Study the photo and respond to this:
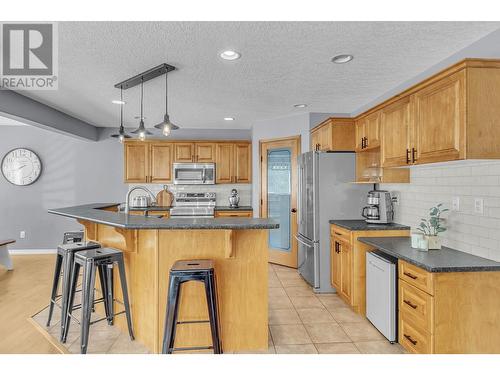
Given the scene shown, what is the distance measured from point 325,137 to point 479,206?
1.94 meters

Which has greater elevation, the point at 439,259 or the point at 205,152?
the point at 205,152

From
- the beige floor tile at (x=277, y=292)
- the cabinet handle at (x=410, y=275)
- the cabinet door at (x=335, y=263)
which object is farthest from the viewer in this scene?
the beige floor tile at (x=277, y=292)

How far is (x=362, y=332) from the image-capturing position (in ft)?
8.82

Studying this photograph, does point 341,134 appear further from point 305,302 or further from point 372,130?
point 305,302

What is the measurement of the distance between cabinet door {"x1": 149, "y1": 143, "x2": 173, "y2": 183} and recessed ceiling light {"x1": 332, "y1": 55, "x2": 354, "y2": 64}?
3.62 metres

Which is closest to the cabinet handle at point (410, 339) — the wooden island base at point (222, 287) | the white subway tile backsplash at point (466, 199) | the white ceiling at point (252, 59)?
the white subway tile backsplash at point (466, 199)

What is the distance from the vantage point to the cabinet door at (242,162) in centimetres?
560

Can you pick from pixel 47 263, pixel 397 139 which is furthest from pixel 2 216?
pixel 397 139

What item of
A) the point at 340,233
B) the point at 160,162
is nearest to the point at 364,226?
the point at 340,233

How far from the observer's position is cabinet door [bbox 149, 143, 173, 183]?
549 cm

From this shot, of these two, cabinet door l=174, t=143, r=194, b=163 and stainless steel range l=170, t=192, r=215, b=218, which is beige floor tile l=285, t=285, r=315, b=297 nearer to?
stainless steel range l=170, t=192, r=215, b=218

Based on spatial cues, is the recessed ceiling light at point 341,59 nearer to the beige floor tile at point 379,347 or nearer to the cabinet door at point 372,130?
the cabinet door at point 372,130

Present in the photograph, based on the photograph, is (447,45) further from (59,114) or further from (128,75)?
(59,114)

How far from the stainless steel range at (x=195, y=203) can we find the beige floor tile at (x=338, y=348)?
334 centimetres
